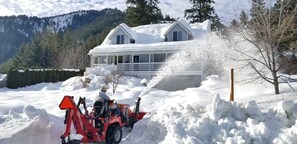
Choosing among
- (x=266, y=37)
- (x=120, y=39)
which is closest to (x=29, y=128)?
(x=266, y=37)

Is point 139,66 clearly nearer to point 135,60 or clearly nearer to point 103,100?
point 135,60

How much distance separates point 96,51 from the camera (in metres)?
38.0

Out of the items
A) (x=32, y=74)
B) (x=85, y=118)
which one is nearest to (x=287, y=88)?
(x=85, y=118)

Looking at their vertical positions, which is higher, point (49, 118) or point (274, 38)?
point (274, 38)

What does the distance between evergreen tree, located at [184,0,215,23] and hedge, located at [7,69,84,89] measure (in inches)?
853

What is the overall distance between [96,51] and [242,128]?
31166 mm

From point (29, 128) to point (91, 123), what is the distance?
163cm

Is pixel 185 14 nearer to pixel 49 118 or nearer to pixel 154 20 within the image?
pixel 154 20

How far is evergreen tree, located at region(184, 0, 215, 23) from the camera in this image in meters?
50.7

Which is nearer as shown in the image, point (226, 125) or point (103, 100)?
point (226, 125)

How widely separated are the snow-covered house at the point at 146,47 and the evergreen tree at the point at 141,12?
46.4 feet

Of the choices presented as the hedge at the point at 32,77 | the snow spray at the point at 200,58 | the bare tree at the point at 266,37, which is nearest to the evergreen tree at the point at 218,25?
the snow spray at the point at 200,58

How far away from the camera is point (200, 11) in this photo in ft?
168

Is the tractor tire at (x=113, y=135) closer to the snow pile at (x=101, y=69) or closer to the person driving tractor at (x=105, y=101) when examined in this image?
the person driving tractor at (x=105, y=101)
